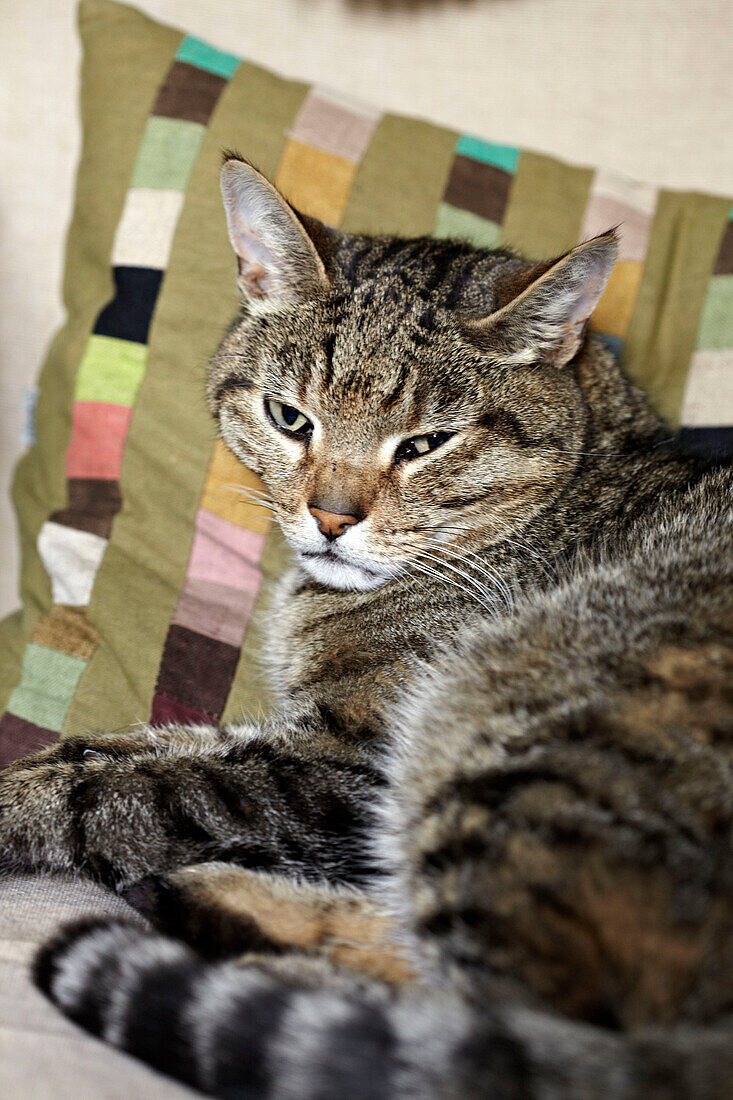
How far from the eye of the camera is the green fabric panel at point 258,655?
185 centimetres

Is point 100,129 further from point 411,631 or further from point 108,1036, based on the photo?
point 108,1036

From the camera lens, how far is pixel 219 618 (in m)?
1.95

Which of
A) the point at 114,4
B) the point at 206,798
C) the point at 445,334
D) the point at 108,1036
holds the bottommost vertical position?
the point at 108,1036

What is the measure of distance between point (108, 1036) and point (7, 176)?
2.35 meters

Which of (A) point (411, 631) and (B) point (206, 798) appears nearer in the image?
(B) point (206, 798)

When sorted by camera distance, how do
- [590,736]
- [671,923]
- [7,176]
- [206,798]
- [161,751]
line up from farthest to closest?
[7,176]
[161,751]
[206,798]
[590,736]
[671,923]

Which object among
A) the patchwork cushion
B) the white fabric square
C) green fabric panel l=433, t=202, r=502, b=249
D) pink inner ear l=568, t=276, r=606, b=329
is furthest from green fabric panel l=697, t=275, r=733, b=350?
the white fabric square

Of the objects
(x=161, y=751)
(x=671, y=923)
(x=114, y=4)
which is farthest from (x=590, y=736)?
(x=114, y=4)

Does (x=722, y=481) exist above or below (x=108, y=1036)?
above

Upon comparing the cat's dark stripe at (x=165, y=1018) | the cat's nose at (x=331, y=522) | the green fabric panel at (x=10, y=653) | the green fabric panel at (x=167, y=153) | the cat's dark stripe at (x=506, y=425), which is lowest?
the green fabric panel at (x=10, y=653)

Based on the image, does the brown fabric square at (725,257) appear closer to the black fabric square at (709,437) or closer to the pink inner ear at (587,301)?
the black fabric square at (709,437)

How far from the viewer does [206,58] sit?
2.07 m

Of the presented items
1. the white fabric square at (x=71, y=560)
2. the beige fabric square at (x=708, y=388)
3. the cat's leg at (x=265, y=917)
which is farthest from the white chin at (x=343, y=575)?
the beige fabric square at (x=708, y=388)

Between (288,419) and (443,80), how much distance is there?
1.51 m
